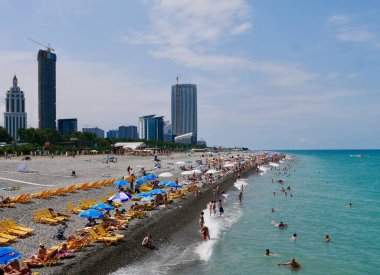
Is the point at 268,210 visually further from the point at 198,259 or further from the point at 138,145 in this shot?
the point at 138,145

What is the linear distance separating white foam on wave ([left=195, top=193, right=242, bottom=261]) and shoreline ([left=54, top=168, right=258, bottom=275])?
771 mm

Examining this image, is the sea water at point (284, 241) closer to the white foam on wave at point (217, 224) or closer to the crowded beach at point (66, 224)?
the white foam on wave at point (217, 224)

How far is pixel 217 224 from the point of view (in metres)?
24.1

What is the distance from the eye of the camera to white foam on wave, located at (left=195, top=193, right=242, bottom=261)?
710 inches

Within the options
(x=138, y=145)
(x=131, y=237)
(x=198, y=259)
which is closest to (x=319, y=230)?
(x=198, y=259)

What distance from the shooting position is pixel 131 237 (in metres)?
17.7

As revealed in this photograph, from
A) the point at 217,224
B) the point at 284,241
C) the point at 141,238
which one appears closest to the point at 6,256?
the point at 141,238

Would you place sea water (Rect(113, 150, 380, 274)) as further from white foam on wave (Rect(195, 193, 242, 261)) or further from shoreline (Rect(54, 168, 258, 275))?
shoreline (Rect(54, 168, 258, 275))

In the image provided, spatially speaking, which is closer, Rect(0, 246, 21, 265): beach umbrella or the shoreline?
Rect(0, 246, 21, 265): beach umbrella

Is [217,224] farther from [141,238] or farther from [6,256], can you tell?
[6,256]

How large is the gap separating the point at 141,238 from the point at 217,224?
7.33m

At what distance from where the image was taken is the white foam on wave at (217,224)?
18044 millimetres

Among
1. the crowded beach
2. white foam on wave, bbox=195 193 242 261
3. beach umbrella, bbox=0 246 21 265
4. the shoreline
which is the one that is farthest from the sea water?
A: beach umbrella, bbox=0 246 21 265

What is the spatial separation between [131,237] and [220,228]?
7067mm
